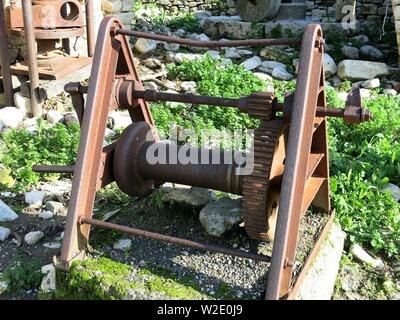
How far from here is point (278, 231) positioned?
222cm

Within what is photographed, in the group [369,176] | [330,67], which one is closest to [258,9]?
[330,67]

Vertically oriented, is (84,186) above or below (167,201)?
above

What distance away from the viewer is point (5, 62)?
581cm

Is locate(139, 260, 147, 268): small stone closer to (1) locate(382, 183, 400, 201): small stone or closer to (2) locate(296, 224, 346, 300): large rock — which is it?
(2) locate(296, 224, 346, 300): large rock

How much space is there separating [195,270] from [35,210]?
1816 millimetres

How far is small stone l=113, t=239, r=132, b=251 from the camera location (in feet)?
9.14

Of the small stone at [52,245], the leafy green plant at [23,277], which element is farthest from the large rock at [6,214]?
the leafy green plant at [23,277]

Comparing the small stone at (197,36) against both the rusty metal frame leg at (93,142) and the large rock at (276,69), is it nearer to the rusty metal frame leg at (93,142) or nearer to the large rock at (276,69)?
the large rock at (276,69)

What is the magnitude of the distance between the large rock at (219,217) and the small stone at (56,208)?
1.32 metres

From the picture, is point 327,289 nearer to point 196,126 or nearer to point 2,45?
point 196,126

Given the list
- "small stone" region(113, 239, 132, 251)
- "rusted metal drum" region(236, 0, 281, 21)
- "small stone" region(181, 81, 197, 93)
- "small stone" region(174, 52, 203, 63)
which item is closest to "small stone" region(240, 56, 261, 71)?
"small stone" region(174, 52, 203, 63)

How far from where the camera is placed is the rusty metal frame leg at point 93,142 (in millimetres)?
2553

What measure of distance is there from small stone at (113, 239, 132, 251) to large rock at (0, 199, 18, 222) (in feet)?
4.26
